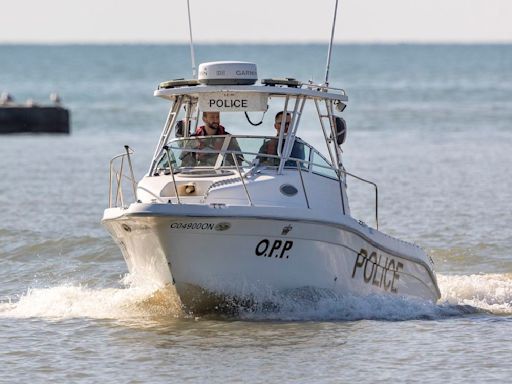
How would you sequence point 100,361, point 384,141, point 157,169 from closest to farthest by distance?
point 100,361, point 157,169, point 384,141

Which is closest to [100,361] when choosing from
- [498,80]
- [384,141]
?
[384,141]

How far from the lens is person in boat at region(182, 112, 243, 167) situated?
1706cm

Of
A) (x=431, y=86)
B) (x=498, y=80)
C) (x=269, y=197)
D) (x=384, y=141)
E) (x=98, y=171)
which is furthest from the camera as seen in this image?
(x=498, y=80)

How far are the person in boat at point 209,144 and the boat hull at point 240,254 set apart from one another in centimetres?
130

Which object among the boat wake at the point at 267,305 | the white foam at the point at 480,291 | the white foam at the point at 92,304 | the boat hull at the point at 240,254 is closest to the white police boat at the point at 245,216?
the boat hull at the point at 240,254

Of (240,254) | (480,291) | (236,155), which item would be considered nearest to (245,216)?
(240,254)

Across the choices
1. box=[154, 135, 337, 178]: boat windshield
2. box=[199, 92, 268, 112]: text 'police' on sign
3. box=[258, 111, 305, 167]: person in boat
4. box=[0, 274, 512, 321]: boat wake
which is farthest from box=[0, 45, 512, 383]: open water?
box=[199, 92, 268, 112]: text 'police' on sign

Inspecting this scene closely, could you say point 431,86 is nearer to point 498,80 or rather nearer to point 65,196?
point 498,80

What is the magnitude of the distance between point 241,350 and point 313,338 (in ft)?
3.14

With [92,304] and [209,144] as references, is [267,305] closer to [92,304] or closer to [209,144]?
[209,144]

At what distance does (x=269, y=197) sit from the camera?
16.2 m

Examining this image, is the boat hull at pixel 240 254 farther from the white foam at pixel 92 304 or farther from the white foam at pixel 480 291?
the white foam at pixel 480 291

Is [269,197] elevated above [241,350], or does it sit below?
above

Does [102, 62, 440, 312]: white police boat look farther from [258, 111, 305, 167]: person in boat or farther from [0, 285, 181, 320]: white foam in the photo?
[0, 285, 181, 320]: white foam
